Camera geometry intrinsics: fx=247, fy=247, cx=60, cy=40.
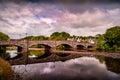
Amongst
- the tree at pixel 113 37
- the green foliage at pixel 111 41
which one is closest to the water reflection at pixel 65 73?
the tree at pixel 113 37

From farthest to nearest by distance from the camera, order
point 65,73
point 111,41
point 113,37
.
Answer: point 111,41
point 113,37
point 65,73

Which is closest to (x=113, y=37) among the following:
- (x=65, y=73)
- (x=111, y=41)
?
(x=111, y=41)

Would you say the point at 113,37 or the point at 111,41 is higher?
the point at 113,37

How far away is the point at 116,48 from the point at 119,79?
63667 millimetres

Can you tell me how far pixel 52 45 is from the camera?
98.1 metres

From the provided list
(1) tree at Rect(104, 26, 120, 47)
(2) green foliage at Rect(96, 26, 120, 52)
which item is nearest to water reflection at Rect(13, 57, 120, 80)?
(1) tree at Rect(104, 26, 120, 47)

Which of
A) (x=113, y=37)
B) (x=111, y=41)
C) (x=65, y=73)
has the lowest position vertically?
(x=65, y=73)

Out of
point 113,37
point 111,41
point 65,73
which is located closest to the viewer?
point 65,73

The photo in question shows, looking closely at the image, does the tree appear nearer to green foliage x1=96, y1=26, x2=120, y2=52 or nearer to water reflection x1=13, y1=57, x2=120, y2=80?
green foliage x1=96, y1=26, x2=120, y2=52

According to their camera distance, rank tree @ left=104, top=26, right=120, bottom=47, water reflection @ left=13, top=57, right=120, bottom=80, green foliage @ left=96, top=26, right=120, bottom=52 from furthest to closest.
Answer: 1. green foliage @ left=96, top=26, right=120, bottom=52
2. tree @ left=104, top=26, right=120, bottom=47
3. water reflection @ left=13, top=57, right=120, bottom=80

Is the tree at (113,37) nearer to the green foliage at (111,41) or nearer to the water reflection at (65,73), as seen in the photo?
the green foliage at (111,41)

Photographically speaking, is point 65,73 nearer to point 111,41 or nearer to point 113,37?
point 113,37

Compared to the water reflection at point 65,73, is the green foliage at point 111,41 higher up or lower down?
higher up

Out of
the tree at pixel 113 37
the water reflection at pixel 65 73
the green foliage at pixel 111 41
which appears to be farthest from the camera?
the green foliage at pixel 111 41
